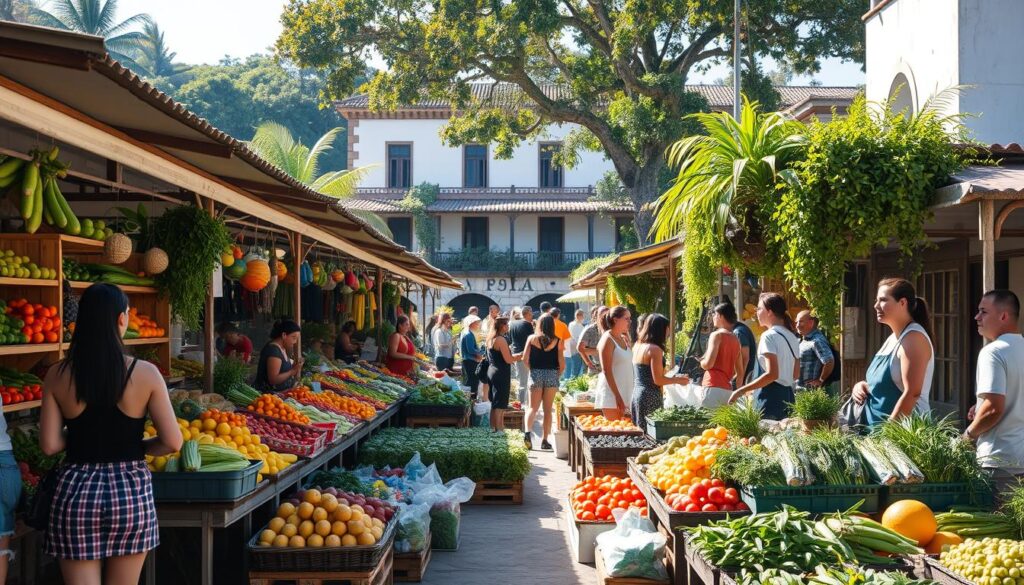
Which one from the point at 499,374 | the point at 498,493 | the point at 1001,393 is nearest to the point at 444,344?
the point at 499,374

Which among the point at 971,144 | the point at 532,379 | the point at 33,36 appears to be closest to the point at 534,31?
the point at 532,379

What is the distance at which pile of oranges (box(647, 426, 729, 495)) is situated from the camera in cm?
569

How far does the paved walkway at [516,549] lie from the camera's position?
681cm

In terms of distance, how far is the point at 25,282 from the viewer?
5.90 meters

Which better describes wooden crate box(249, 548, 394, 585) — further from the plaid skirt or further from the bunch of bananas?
the bunch of bananas

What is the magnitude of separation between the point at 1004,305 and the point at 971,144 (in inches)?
86.5

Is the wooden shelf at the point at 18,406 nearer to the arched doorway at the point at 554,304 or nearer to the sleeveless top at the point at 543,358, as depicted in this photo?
the sleeveless top at the point at 543,358

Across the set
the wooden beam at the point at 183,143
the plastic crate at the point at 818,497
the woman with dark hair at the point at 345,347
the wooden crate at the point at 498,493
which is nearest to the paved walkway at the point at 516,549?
the wooden crate at the point at 498,493

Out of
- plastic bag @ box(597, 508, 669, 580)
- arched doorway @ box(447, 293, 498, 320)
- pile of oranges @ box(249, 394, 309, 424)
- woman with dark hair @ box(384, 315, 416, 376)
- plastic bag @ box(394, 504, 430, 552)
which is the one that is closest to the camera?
plastic bag @ box(597, 508, 669, 580)

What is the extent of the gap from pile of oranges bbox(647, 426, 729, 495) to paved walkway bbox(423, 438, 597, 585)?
39.8 inches

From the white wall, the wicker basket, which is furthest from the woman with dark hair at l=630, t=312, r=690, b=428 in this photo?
the white wall

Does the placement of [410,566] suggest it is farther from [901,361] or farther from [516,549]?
[901,361]

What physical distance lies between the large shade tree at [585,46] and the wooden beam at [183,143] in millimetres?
16407

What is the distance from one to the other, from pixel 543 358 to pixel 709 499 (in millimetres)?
7330
